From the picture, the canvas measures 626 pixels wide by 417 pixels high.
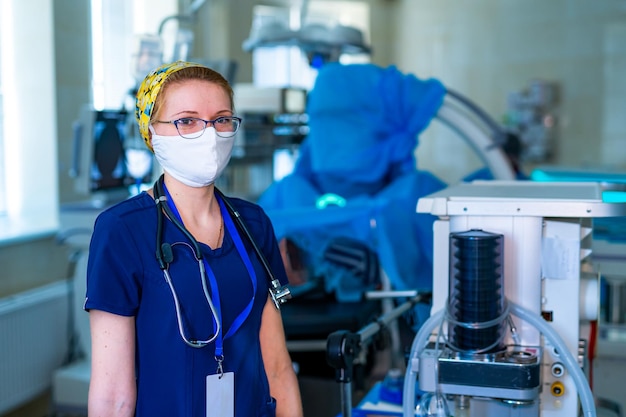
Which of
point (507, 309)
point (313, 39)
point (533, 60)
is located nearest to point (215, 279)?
point (507, 309)

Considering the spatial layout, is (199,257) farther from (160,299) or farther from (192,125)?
(192,125)

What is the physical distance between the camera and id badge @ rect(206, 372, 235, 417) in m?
1.24

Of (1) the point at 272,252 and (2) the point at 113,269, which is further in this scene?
(1) the point at 272,252

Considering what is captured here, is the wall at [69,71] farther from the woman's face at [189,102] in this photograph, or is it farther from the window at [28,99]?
the woman's face at [189,102]

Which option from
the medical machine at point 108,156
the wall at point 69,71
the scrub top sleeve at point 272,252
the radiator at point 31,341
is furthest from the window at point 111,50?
the scrub top sleeve at point 272,252

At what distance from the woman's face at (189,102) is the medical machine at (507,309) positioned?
0.42 meters

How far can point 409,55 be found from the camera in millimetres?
6562

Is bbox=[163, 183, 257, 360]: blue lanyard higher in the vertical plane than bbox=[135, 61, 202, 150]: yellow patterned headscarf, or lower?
lower

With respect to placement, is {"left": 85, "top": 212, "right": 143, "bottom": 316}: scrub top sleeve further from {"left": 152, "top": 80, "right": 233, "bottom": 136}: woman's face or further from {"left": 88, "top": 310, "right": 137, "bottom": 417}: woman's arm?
{"left": 152, "top": 80, "right": 233, "bottom": 136}: woman's face

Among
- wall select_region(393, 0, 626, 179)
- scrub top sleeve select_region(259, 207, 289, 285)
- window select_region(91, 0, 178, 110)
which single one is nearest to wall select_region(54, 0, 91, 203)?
window select_region(91, 0, 178, 110)

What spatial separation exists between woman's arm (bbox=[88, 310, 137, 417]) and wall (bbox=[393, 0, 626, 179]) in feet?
13.5

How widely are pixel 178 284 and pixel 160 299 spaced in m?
0.04

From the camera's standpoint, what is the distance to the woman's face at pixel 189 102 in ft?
3.96

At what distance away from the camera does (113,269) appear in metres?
1.17
